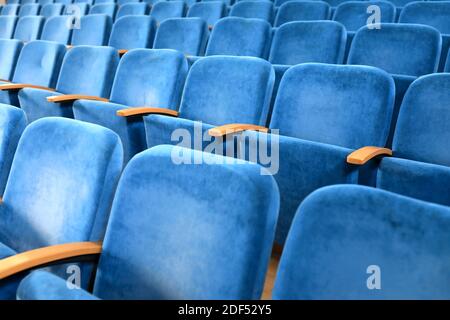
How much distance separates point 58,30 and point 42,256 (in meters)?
0.62

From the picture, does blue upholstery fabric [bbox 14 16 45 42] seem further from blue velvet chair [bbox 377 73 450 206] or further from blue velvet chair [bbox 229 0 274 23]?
blue velvet chair [bbox 377 73 450 206]

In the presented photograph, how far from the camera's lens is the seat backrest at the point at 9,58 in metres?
0.59

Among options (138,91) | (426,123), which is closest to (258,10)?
(138,91)

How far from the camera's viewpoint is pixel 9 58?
594mm

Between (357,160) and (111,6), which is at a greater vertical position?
(111,6)

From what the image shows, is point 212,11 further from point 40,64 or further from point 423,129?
point 423,129

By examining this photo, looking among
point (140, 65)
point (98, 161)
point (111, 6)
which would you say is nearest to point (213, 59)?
point (140, 65)

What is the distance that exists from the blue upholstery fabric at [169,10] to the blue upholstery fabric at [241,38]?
0.20 m

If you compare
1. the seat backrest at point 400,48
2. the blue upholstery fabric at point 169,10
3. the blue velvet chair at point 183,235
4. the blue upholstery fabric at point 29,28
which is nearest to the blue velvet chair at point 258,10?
the blue upholstery fabric at point 169,10

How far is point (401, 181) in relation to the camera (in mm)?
251

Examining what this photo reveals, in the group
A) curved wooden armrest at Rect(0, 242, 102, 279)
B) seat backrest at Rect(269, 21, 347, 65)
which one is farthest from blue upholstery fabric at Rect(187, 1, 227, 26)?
curved wooden armrest at Rect(0, 242, 102, 279)

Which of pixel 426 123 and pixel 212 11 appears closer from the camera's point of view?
pixel 426 123
